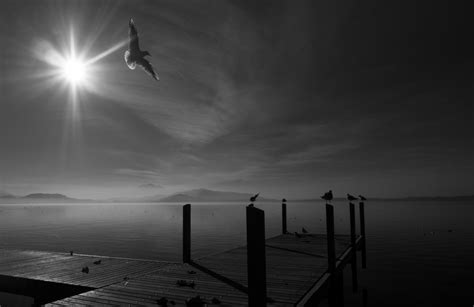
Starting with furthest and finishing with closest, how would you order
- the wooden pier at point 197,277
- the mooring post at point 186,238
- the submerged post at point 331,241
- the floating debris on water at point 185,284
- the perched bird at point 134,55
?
1. the mooring post at point 186,238
2. the submerged post at point 331,241
3. the perched bird at point 134,55
4. the floating debris on water at point 185,284
5. the wooden pier at point 197,277

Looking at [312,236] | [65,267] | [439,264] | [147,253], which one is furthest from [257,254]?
[147,253]

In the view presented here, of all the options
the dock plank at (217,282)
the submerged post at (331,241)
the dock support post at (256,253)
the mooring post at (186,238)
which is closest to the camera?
the dock support post at (256,253)

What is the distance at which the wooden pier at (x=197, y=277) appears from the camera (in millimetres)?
7141

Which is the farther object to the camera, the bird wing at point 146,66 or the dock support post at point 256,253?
the bird wing at point 146,66

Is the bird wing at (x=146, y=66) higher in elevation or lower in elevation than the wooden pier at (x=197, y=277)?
higher

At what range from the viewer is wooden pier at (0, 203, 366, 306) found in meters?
7.14

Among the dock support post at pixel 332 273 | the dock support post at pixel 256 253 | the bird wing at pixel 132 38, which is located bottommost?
the dock support post at pixel 332 273

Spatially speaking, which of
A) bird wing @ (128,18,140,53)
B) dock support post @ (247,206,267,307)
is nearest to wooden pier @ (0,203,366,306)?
dock support post @ (247,206,267,307)

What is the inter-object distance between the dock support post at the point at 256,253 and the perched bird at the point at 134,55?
5412 mm

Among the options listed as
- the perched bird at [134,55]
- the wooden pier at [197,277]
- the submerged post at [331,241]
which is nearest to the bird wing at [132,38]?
the perched bird at [134,55]

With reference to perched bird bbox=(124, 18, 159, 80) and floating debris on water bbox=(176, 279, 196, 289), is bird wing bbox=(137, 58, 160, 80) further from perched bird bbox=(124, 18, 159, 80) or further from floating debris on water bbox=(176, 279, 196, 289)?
floating debris on water bbox=(176, 279, 196, 289)

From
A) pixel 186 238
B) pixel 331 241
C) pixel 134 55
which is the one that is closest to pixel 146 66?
pixel 134 55

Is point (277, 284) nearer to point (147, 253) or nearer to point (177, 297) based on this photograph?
point (177, 297)

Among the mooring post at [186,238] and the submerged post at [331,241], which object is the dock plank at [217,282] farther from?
the mooring post at [186,238]
